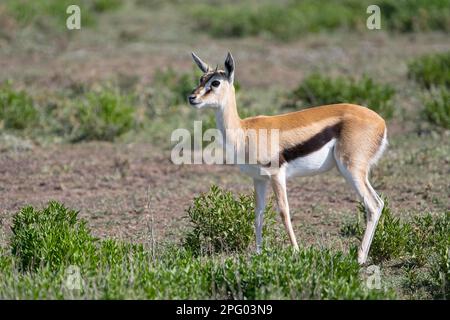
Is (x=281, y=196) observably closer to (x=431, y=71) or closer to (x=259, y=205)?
(x=259, y=205)

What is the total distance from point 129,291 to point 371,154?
248cm

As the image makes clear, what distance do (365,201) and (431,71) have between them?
7678mm

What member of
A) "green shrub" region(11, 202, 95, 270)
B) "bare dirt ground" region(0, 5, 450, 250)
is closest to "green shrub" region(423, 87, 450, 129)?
"bare dirt ground" region(0, 5, 450, 250)

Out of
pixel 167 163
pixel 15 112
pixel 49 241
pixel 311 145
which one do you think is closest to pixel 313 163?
pixel 311 145

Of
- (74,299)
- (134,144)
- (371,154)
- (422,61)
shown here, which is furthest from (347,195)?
(422,61)

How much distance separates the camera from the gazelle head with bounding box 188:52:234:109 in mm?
7328

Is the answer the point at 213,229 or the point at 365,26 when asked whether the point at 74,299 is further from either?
the point at 365,26

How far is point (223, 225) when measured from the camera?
7.70 metres

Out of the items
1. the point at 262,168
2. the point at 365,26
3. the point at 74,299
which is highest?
the point at 365,26

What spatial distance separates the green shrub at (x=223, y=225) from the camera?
771 cm

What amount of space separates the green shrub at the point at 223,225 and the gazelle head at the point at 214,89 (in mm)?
773

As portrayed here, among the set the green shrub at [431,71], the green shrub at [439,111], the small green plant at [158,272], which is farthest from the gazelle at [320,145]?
the green shrub at [431,71]

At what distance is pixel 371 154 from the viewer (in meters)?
7.33

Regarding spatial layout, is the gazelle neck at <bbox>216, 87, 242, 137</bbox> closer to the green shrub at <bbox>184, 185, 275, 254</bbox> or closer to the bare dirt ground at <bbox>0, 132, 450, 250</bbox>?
the green shrub at <bbox>184, 185, 275, 254</bbox>
